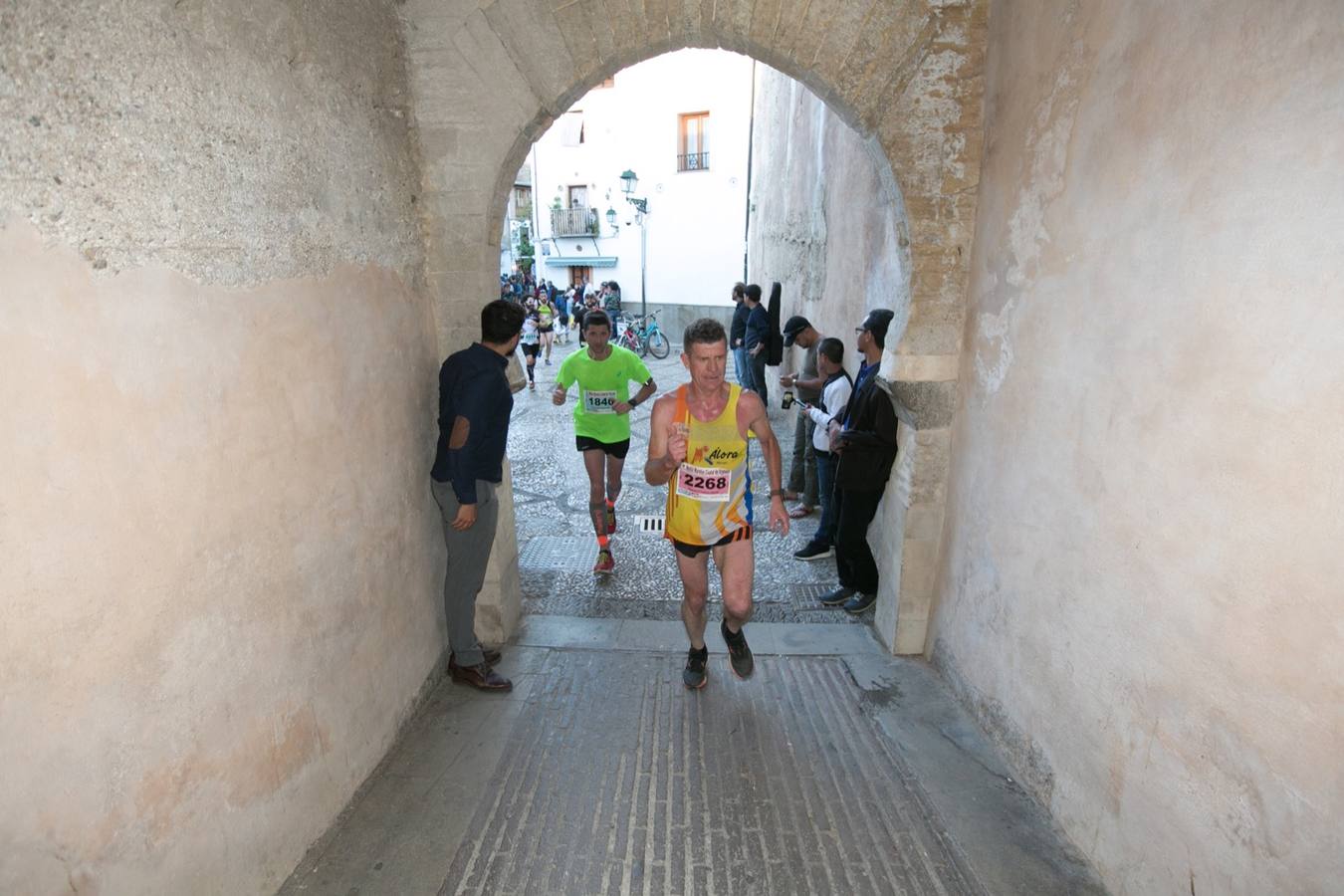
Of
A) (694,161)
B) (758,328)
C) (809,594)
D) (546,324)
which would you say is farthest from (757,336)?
(694,161)

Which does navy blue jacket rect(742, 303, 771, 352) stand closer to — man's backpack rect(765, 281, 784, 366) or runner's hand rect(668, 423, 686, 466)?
man's backpack rect(765, 281, 784, 366)

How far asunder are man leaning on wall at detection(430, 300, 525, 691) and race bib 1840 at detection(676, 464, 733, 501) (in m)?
0.88

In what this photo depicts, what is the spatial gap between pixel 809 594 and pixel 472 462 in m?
2.61

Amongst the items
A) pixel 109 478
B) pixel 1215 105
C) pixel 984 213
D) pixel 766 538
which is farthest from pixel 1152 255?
pixel 766 538

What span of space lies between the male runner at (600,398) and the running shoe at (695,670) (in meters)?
→ 1.56

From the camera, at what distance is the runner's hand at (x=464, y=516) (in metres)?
3.40

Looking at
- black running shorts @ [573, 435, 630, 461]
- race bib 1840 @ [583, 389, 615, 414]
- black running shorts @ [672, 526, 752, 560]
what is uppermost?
race bib 1840 @ [583, 389, 615, 414]

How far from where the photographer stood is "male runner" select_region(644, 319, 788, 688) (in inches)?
131

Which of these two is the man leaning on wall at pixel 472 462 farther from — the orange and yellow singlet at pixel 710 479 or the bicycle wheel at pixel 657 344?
the bicycle wheel at pixel 657 344

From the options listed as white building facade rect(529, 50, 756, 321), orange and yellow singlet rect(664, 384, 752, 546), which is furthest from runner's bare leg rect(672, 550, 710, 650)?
white building facade rect(529, 50, 756, 321)

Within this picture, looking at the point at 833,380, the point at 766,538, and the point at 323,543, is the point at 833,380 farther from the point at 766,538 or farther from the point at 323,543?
the point at 323,543

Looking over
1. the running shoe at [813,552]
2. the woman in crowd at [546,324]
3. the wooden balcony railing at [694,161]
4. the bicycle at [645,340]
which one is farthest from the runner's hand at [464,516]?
the wooden balcony railing at [694,161]

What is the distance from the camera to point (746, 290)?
903cm

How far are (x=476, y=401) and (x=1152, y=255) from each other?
262cm
